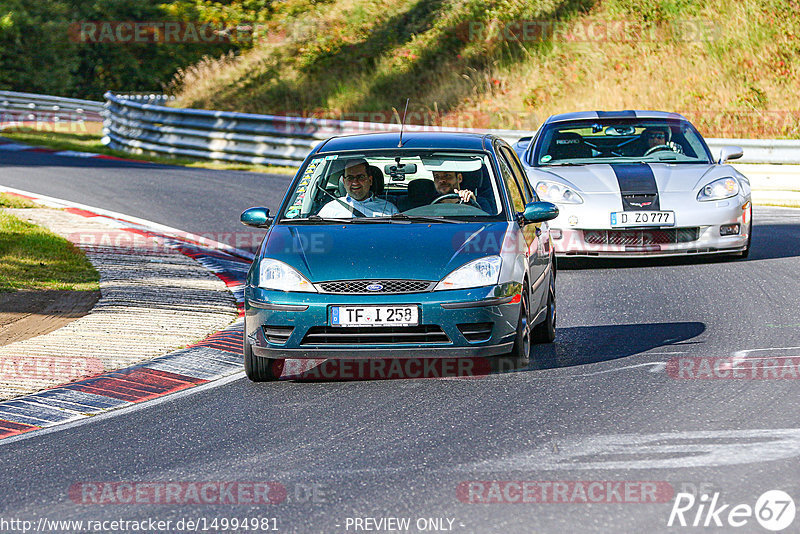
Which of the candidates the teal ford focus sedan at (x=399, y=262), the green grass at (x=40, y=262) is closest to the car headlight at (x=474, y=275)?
the teal ford focus sedan at (x=399, y=262)

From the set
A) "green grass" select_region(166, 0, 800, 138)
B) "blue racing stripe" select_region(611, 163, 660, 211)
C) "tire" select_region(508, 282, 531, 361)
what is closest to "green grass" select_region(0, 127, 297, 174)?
"green grass" select_region(166, 0, 800, 138)

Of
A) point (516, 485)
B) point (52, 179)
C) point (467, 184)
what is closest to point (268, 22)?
point (52, 179)

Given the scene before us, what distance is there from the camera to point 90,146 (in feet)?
98.1

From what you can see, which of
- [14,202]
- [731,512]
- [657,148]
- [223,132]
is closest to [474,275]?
[731,512]

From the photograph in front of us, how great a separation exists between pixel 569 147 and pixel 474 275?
6270 mm

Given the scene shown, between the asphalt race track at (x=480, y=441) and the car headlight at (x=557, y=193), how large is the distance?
2.74 m

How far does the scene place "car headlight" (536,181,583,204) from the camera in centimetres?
1186

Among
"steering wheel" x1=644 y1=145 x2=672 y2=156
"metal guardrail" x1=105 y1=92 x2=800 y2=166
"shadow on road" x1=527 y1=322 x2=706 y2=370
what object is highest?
"steering wheel" x1=644 y1=145 x2=672 y2=156

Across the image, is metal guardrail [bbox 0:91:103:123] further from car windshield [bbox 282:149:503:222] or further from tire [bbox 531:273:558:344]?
tire [bbox 531:273:558:344]

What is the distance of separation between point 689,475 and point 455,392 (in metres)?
Answer: 2.06

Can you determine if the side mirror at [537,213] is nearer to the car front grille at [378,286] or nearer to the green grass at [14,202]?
the car front grille at [378,286]

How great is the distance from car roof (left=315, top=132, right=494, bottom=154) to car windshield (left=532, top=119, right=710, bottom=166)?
428 centimetres

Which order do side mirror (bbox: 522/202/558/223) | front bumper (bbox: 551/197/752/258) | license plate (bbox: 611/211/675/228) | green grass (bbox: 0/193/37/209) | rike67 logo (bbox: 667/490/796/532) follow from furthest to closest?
green grass (bbox: 0/193/37/209), front bumper (bbox: 551/197/752/258), license plate (bbox: 611/211/675/228), side mirror (bbox: 522/202/558/223), rike67 logo (bbox: 667/490/796/532)

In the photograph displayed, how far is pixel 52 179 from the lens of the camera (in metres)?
20.8
